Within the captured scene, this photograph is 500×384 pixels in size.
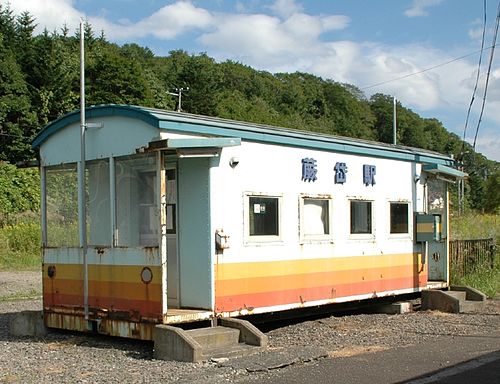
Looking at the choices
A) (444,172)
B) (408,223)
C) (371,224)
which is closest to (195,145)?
(371,224)

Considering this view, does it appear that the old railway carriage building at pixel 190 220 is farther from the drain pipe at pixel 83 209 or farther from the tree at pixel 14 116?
the tree at pixel 14 116

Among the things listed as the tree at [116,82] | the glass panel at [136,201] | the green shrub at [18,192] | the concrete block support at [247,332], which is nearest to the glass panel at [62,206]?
the glass panel at [136,201]

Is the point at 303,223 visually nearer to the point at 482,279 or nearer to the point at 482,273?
the point at 482,279

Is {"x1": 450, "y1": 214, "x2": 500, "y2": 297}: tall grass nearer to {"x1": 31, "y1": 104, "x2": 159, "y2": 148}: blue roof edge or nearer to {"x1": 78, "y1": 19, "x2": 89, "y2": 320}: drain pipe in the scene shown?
{"x1": 78, "y1": 19, "x2": 89, "y2": 320}: drain pipe

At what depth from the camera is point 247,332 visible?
854 centimetres

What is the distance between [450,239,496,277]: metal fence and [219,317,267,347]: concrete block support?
26.8ft

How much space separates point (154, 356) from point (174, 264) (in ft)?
4.64

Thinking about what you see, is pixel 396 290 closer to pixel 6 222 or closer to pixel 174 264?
pixel 174 264

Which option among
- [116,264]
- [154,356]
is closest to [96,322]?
[116,264]

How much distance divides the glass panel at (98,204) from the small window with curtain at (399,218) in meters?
5.27

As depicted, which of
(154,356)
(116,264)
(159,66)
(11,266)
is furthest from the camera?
(159,66)

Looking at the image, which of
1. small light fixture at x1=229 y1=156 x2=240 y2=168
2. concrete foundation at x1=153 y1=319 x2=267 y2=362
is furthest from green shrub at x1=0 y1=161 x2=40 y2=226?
concrete foundation at x1=153 y1=319 x2=267 y2=362

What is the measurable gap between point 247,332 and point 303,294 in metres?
1.85

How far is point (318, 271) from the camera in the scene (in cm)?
1042
